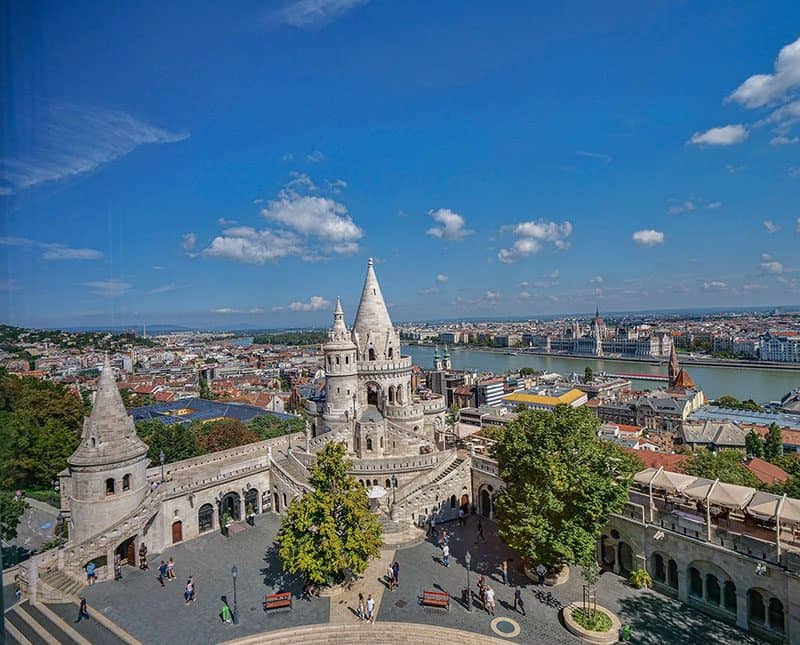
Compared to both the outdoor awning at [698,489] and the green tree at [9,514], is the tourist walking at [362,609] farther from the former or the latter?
the outdoor awning at [698,489]

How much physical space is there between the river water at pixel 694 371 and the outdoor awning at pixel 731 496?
63.5 meters

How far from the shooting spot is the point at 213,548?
1733 cm

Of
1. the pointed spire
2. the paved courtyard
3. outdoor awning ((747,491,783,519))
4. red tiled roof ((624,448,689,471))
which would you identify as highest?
the pointed spire

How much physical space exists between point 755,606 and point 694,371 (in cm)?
9792

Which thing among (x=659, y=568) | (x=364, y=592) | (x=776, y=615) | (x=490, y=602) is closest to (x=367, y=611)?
(x=364, y=592)

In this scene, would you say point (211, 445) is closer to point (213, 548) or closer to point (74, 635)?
point (213, 548)

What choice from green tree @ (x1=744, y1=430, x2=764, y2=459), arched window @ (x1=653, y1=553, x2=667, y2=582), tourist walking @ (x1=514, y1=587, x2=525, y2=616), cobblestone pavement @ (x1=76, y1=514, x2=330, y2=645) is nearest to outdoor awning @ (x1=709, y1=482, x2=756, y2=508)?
arched window @ (x1=653, y1=553, x2=667, y2=582)

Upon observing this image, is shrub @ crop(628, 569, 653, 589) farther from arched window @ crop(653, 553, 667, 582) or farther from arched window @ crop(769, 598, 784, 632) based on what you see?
arched window @ crop(769, 598, 784, 632)

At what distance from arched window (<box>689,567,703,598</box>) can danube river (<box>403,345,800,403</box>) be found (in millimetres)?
64083

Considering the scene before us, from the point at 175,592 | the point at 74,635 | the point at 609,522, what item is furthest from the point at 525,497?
the point at 74,635

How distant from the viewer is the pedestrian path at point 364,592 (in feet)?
42.9

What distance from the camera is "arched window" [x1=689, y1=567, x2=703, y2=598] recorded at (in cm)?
1334

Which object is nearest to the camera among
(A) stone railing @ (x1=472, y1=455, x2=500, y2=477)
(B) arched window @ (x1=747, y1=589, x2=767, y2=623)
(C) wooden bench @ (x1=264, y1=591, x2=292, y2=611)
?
(B) arched window @ (x1=747, y1=589, x2=767, y2=623)

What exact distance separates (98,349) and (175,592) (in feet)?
30.1
